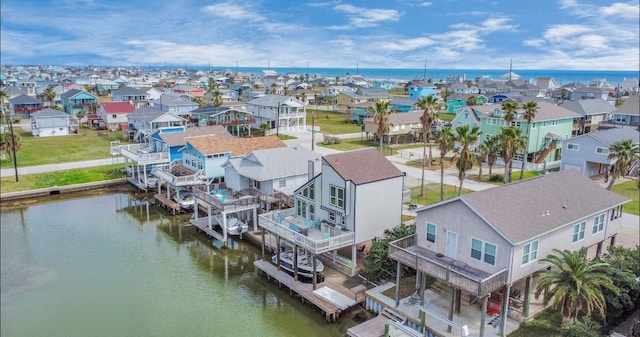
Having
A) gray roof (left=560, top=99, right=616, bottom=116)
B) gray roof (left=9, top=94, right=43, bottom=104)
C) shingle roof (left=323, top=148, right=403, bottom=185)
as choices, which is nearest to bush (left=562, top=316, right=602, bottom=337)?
shingle roof (left=323, top=148, right=403, bottom=185)

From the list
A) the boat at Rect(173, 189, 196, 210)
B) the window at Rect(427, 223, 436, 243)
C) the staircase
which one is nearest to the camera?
the window at Rect(427, 223, 436, 243)

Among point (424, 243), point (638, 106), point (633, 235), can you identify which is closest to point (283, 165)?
point (424, 243)

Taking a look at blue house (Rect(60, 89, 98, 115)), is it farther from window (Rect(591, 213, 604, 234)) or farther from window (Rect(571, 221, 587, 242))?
window (Rect(591, 213, 604, 234))

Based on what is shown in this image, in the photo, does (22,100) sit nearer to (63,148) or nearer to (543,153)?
(63,148)

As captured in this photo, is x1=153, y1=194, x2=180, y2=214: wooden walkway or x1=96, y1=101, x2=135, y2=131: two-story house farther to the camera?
x1=96, y1=101, x2=135, y2=131: two-story house

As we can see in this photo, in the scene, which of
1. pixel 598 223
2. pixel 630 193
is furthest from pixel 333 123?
pixel 598 223

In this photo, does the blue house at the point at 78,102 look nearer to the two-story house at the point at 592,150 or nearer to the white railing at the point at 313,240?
the white railing at the point at 313,240

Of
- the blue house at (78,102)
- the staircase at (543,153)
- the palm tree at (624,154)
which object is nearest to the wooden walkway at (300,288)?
the palm tree at (624,154)
